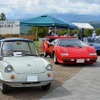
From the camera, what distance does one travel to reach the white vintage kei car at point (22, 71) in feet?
22.8

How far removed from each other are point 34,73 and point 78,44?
7.04 m

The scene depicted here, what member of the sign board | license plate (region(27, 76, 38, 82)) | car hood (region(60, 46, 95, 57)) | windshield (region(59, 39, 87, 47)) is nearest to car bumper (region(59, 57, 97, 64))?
car hood (region(60, 46, 95, 57))

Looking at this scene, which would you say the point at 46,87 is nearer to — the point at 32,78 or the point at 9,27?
the point at 32,78

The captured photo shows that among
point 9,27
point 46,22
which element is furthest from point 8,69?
point 9,27

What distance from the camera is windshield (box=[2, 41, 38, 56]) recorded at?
805 cm

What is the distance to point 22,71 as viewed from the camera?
7.00m

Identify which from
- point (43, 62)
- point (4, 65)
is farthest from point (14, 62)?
point (43, 62)

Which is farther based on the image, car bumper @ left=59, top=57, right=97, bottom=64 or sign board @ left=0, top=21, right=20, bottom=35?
sign board @ left=0, top=21, right=20, bottom=35

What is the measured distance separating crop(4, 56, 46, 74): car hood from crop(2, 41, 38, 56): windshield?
385 mm

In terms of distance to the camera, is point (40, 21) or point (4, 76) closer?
point (4, 76)

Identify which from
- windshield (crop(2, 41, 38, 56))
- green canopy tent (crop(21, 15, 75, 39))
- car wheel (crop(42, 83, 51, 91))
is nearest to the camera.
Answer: car wheel (crop(42, 83, 51, 91))

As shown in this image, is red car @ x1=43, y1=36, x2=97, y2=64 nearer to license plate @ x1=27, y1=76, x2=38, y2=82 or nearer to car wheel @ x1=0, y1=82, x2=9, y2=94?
car wheel @ x1=0, y1=82, x2=9, y2=94

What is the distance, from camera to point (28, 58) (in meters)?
7.76

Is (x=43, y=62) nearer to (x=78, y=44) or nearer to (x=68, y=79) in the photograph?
(x=68, y=79)
